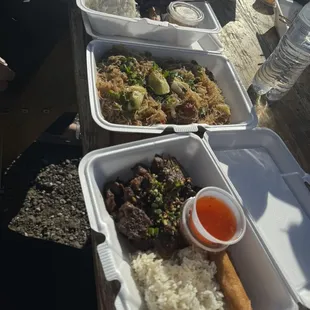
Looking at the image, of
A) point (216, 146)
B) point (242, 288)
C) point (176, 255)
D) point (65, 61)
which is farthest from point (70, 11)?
point (242, 288)

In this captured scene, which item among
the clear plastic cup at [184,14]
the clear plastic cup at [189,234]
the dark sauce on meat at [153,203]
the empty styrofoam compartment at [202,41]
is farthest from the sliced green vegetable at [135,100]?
the clear plastic cup at [184,14]

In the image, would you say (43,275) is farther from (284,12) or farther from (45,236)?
(284,12)

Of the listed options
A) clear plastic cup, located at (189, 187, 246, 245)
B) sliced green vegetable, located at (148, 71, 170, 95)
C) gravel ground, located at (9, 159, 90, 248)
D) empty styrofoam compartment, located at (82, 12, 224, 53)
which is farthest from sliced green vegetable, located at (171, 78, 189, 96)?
gravel ground, located at (9, 159, 90, 248)

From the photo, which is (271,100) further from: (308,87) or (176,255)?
(176,255)

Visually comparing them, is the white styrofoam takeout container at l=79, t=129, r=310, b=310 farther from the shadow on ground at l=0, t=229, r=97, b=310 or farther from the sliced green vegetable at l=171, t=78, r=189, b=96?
the shadow on ground at l=0, t=229, r=97, b=310

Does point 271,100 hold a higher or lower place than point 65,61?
higher
